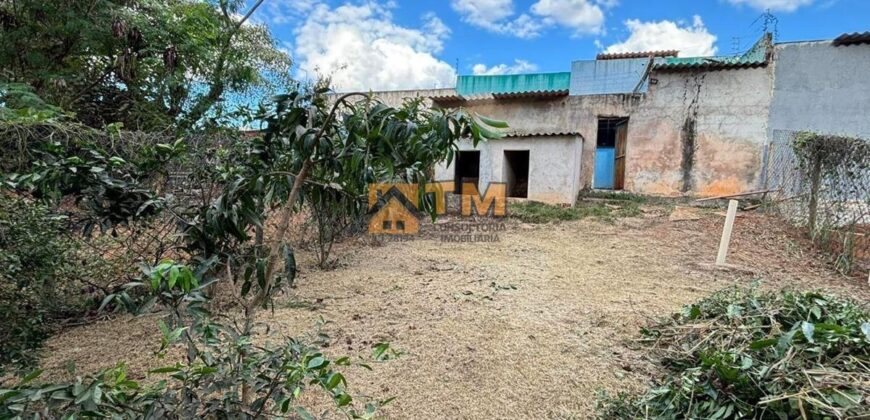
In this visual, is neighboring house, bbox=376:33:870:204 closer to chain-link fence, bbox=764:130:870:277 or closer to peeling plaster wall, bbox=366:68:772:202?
peeling plaster wall, bbox=366:68:772:202

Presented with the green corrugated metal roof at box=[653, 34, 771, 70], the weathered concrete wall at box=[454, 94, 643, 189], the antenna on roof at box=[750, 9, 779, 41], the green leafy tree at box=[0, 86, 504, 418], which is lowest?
the green leafy tree at box=[0, 86, 504, 418]

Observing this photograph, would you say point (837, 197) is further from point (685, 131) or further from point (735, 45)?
point (735, 45)

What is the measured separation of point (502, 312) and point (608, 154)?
28.3 feet

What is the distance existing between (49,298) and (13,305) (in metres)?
0.74

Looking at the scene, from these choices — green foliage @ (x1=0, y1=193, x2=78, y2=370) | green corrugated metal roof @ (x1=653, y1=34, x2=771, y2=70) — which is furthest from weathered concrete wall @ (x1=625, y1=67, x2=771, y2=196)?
green foliage @ (x1=0, y1=193, x2=78, y2=370)

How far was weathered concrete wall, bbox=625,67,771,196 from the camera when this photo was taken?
8852 mm

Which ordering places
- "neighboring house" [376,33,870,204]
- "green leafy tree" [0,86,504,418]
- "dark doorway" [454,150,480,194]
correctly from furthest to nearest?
1. "dark doorway" [454,150,480,194]
2. "neighboring house" [376,33,870,204]
3. "green leafy tree" [0,86,504,418]

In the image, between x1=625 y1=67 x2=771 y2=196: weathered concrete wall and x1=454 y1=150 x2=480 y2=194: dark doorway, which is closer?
x1=625 y1=67 x2=771 y2=196: weathered concrete wall

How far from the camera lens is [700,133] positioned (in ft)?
30.3

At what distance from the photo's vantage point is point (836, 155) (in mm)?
4723

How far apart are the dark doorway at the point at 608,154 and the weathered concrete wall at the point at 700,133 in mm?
358

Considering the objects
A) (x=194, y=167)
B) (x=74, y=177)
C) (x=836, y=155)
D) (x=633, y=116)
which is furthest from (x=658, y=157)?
(x=74, y=177)

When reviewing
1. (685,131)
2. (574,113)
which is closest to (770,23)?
(685,131)

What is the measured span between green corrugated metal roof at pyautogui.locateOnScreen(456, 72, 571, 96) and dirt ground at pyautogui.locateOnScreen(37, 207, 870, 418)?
25.0 feet
